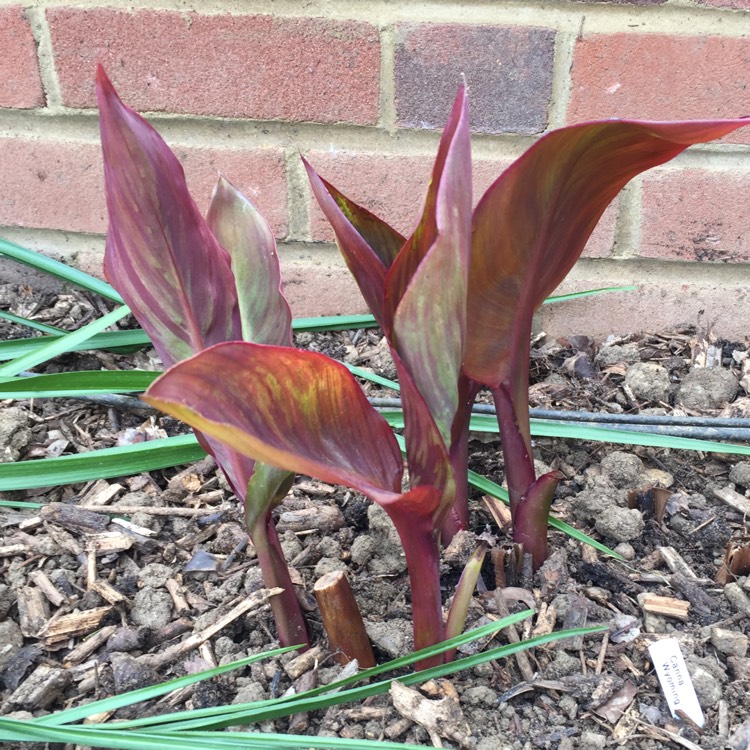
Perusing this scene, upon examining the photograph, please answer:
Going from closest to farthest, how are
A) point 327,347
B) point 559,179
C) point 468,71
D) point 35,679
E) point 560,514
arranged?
point 559,179 → point 35,679 → point 560,514 → point 468,71 → point 327,347

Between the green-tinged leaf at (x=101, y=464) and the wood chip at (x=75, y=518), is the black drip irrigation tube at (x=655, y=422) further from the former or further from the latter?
the wood chip at (x=75, y=518)

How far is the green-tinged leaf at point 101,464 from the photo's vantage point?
781 millimetres

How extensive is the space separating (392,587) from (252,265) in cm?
33

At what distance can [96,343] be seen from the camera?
3.38ft

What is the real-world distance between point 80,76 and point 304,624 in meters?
0.86

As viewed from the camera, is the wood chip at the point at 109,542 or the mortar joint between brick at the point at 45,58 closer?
the wood chip at the point at 109,542

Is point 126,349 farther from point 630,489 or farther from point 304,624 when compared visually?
point 630,489

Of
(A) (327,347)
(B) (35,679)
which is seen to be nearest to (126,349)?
(A) (327,347)

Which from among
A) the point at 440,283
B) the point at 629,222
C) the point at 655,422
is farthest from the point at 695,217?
the point at 440,283

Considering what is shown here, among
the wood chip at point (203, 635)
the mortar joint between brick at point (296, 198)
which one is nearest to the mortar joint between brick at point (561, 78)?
the mortar joint between brick at point (296, 198)

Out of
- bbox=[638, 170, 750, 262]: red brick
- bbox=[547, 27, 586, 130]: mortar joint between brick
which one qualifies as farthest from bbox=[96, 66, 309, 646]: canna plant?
bbox=[638, 170, 750, 262]: red brick

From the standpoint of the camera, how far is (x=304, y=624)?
24.6 inches

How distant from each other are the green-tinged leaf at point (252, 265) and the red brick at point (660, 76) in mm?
622

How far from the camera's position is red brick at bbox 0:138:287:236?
109 cm
